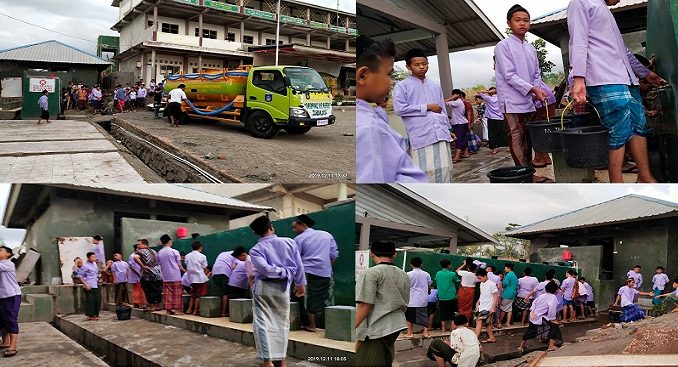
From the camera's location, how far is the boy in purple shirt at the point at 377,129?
2238 millimetres

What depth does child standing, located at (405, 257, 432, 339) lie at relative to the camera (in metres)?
4.66

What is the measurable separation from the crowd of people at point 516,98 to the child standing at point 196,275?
10.1 ft

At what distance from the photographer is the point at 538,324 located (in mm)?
4957

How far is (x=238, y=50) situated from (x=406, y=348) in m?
7.05

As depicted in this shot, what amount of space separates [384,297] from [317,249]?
0.74 m

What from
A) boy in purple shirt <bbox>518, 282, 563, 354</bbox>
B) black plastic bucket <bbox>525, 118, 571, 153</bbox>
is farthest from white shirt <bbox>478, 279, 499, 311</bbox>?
black plastic bucket <bbox>525, 118, 571, 153</bbox>

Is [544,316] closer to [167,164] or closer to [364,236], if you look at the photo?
[364,236]

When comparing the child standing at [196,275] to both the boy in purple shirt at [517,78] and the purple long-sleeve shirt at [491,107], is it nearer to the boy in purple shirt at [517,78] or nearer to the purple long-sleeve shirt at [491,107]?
the purple long-sleeve shirt at [491,107]

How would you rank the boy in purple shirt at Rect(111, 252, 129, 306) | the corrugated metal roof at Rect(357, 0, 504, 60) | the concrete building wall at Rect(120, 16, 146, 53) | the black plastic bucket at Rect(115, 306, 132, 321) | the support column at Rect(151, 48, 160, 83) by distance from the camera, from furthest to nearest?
the support column at Rect(151, 48, 160, 83), the concrete building wall at Rect(120, 16, 146, 53), the boy in purple shirt at Rect(111, 252, 129, 306), the black plastic bucket at Rect(115, 306, 132, 321), the corrugated metal roof at Rect(357, 0, 504, 60)

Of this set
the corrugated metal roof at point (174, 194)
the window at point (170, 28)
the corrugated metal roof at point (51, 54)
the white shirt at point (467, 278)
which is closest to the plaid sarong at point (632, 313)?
the white shirt at point (467, 278)

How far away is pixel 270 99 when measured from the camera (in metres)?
7.52

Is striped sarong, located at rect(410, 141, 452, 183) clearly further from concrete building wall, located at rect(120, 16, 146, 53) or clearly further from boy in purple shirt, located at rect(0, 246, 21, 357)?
concrete building wall, located at rect(120, 16, 146, 53)

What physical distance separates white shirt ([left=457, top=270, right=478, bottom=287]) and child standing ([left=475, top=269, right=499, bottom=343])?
0.07 meters

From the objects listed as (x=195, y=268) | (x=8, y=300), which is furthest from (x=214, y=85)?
(x=8, y=300)
